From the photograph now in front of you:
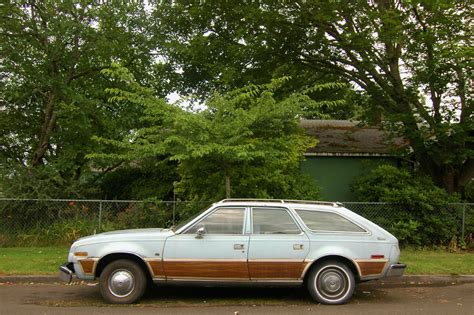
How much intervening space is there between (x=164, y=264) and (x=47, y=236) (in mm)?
6449

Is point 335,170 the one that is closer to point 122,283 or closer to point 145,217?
point 145,217

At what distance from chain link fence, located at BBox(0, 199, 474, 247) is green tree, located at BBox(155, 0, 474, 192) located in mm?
1944

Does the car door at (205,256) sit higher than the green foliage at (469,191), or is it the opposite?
the green foliage at (469,191)

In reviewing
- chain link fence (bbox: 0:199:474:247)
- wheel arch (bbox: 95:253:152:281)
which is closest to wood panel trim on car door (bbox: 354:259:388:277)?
wheel arch (bbox: 95:253:152:281)

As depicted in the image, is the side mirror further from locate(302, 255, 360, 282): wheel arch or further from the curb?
the curb

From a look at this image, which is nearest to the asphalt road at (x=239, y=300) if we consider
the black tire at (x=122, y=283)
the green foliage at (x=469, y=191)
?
the black tire at (x=122, y=283)

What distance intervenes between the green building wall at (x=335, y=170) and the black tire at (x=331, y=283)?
1008 centimetres

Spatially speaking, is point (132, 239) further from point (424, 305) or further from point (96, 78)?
point (96, 78)

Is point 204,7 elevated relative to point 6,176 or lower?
elevated

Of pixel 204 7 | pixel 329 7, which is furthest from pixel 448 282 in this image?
pixel 204 7

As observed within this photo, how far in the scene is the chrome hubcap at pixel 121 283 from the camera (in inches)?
279

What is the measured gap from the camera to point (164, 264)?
707 centimetres

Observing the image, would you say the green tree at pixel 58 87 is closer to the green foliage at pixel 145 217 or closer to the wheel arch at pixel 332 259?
the green foliage at pixel 145 217

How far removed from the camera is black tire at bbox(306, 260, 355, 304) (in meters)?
7.18
